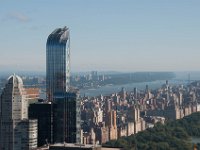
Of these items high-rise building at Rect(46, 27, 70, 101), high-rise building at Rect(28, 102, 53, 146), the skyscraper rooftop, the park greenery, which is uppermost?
the skyscraper rooftop

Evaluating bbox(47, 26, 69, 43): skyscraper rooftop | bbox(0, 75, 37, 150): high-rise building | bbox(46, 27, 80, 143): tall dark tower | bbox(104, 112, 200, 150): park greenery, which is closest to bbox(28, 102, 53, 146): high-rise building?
bbox(46, 27, 80, 143): tall dark tower

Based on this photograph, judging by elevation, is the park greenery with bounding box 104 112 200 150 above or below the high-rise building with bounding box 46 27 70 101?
below

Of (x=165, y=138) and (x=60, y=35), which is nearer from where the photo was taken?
(x=60, y=35)

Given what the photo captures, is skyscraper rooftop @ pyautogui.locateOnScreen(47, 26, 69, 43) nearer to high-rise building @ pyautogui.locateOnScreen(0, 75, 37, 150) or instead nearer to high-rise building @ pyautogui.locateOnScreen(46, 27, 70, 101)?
high-rise building @ pyautogui.locateOnScreen(46, 27, 70, 101)

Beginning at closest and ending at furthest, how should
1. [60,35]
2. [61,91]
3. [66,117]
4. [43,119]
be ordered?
[66,117] < [43,119] < [61,91] < [60,35]

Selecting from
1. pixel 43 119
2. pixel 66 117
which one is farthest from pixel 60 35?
pixel 66 117

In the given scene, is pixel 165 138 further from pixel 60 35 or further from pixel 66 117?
pixel 66 117
